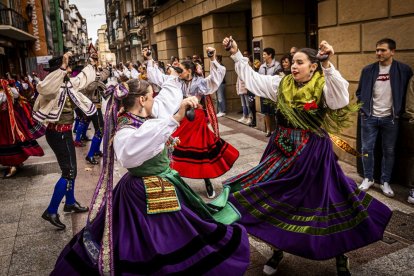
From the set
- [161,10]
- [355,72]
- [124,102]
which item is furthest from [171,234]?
[161,10]

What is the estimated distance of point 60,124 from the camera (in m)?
4.88

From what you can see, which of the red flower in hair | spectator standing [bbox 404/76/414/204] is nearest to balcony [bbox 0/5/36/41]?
spectator standing [bbox 404/76/414/204]

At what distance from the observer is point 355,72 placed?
6391 mm

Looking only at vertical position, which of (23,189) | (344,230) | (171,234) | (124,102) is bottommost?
(23,189)

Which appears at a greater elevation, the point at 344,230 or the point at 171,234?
the point at 171,234

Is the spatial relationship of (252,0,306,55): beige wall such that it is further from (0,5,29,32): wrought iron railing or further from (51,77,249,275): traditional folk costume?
(0,5,29,32): wrought iron railing

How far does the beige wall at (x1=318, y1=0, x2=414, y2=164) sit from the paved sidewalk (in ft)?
5.44

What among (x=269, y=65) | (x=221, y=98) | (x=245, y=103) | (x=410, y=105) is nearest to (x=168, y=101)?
(x=410, y=105)

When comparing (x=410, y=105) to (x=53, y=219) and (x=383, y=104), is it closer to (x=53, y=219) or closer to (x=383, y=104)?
(x=383, y=104)

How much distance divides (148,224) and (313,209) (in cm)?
132

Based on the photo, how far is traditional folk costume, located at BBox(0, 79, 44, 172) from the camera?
7.35 metres

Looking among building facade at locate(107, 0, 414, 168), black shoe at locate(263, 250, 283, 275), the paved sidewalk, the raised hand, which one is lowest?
the paved sidewalk

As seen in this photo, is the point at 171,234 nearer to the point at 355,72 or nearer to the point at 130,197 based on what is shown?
the point at 130,197

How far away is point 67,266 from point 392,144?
14.3 feet
